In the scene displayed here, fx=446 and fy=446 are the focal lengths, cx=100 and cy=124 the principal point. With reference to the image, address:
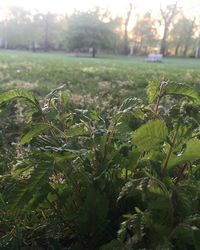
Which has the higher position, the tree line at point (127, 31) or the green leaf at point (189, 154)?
the green leaf at point (189, 154)

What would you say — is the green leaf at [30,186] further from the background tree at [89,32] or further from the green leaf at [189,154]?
the background tree at [89,32]

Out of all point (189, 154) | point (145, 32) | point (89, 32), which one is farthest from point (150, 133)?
point (145, 32)

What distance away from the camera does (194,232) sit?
148 cm

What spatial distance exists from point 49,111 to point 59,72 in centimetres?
1022

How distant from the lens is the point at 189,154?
65.1 inches

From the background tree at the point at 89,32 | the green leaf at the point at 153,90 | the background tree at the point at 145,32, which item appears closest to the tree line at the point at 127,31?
the background tree at the point at 145,32

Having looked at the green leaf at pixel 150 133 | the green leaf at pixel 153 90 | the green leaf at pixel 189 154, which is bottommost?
the green leaf at pixel 189 154

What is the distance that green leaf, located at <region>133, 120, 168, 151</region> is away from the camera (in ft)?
5.17

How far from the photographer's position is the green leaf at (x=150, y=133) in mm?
1577

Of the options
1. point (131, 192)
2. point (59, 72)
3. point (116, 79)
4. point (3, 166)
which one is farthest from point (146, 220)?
point (59, 72)

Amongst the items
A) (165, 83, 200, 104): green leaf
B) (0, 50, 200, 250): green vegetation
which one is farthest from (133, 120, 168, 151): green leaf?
(165, 83, 200, 104): green leaf

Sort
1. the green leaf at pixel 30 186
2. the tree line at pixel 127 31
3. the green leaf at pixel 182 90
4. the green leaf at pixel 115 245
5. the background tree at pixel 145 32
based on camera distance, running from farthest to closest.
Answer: the background tree at pixel 145 32, the tree line at pixel 127 31, the green leaf at pixel 182 90, the green leaf at pixel 30 186, the green leaf at pixel 115 245

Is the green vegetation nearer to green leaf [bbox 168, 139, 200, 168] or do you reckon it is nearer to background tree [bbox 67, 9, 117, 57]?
green leaf [bbox 168, 139, 200, 168]

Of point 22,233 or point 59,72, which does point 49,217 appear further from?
point 59,72
